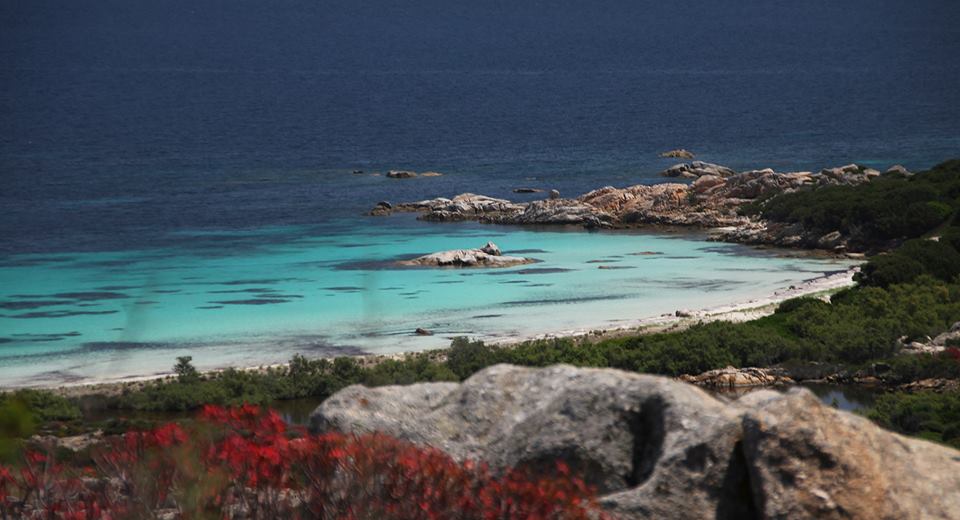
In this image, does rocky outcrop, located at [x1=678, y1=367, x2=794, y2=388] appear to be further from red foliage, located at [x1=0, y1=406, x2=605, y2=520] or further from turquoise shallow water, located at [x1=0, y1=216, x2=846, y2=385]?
red foliage, located at [x1=0, y1=406, x2=605, y2=520]

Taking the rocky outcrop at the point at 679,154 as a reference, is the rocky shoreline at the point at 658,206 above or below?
below

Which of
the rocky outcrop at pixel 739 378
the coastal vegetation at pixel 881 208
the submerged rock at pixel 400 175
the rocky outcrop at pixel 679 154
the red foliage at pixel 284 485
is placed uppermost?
the rocky outcrop at pixel 679 154

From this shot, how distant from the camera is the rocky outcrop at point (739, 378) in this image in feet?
107

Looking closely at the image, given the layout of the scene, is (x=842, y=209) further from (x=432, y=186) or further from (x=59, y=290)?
(x=432, y=186)

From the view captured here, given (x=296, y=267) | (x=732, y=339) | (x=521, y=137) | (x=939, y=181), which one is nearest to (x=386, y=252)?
(x=296, y=267)

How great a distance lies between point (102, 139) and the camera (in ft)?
597

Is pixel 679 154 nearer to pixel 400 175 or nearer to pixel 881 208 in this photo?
pixel 400 175

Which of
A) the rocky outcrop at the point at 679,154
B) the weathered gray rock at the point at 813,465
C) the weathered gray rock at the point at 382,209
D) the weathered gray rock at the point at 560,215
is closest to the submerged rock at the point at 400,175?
the weathered gray rock at the point at 382,209

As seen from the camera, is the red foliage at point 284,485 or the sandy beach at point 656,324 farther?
the sandy beach at point 656,324

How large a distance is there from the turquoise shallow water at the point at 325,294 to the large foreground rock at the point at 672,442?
27710 mm

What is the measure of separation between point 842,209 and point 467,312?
2574cm

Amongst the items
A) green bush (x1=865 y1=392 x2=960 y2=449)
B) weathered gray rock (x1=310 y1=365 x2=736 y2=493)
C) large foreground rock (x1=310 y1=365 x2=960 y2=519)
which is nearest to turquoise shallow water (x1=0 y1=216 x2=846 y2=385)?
green bush (x1=865 y1=392 x2=960 y2=449)

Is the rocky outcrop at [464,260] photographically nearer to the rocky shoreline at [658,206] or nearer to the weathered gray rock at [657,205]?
the weathered gray rock at [657,205]

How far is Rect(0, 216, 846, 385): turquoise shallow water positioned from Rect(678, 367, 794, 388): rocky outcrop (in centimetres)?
901
